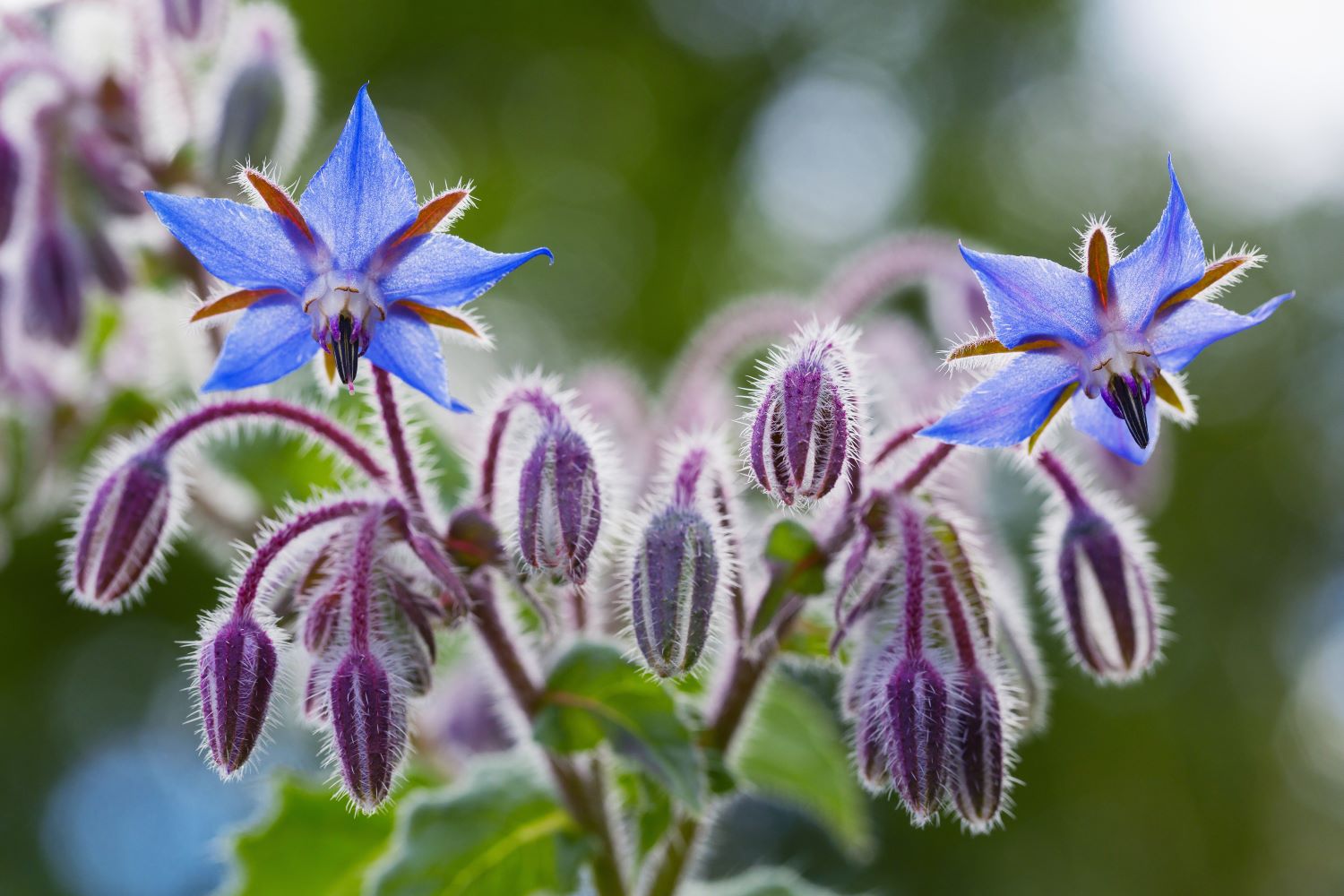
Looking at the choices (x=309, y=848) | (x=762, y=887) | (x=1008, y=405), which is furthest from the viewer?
(x=309, y=848)

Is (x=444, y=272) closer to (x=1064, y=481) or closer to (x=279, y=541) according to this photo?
(x=279, y=541)

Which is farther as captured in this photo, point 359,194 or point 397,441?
point 397,441

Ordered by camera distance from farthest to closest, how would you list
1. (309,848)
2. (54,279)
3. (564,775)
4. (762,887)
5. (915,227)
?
(915,227) → (54,279) → (309,848) → (762,887) → (564,775)

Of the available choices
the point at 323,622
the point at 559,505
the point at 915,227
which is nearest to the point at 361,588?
the point at 323,622

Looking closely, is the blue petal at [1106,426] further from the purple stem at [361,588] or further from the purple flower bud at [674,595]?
the purple stem at [361,588]

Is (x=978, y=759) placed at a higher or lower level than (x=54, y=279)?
lower

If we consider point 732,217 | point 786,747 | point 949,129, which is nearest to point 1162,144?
point 949,129
